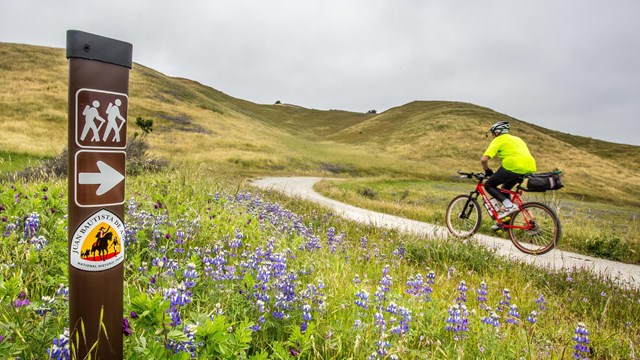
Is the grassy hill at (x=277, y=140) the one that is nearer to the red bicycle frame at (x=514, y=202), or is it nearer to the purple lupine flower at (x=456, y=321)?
the red bicycle frame at (x=514, y=202)

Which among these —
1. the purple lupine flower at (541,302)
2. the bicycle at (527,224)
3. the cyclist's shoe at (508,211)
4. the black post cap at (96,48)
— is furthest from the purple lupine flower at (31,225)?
the cyclist's shoe at (508,211)

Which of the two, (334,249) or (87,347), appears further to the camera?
(334,249)

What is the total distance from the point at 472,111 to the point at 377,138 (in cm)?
2374

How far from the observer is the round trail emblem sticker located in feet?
5.38

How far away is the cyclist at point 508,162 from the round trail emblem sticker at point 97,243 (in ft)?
27.4

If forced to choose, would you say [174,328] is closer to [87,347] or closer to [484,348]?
[87,347]

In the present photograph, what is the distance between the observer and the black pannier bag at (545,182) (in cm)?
799

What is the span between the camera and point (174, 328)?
2004mm

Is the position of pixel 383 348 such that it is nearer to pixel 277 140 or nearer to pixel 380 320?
pixel 380 320

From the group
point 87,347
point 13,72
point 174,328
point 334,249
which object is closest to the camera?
point 87,347

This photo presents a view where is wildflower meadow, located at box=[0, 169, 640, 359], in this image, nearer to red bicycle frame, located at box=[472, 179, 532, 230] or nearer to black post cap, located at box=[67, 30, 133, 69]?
black post cap, located at box=[67, 30, 133, 69]

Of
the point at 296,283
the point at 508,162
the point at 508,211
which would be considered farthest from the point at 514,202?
the point at 296,283

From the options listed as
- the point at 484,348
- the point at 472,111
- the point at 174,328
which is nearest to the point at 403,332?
the point at 484,348

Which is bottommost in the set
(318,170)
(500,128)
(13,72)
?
(318,170)
